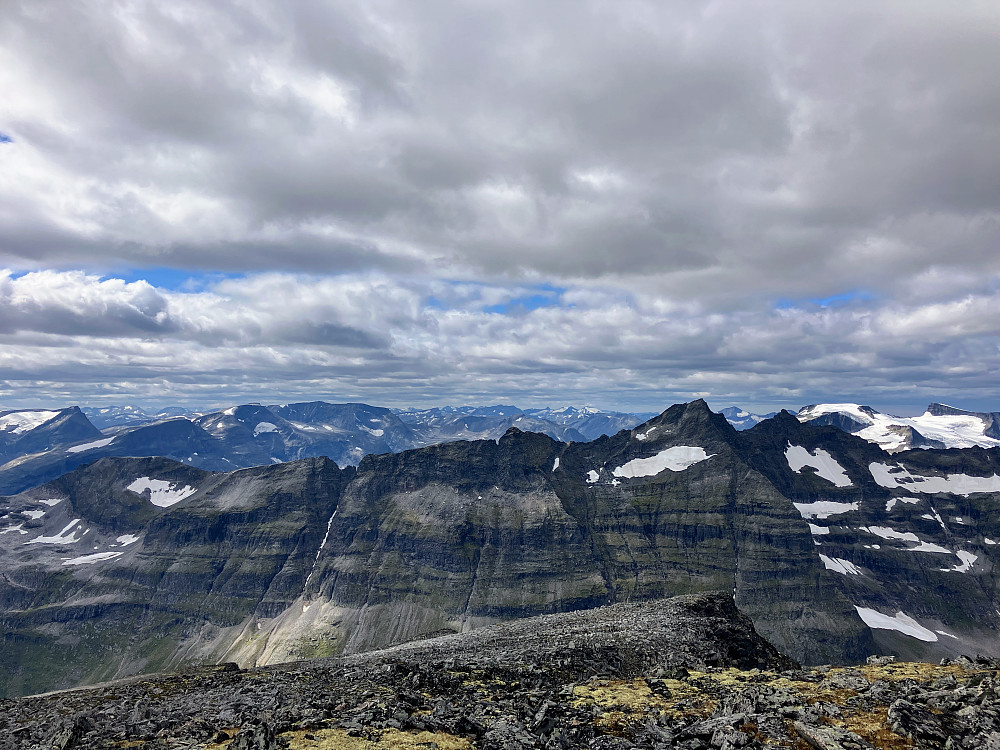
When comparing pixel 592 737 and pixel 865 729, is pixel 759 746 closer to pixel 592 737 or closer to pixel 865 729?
pixel 865 729

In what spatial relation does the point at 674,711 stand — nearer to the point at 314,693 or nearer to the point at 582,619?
the point at 314,693

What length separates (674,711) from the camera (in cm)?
3594

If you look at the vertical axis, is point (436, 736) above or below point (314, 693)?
above

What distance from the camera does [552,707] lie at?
124ft

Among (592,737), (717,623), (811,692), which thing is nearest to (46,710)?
(592,737)

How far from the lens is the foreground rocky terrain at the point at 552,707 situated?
28.9m

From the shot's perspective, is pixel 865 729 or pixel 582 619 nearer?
pixel 865 729

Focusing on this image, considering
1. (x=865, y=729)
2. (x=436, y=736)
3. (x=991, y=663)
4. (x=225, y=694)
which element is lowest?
(x=225, y=694)

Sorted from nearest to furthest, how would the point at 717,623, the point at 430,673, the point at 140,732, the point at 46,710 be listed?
the point at 140,732
the point at 430,673
the point at 46,710
the point at 717,623

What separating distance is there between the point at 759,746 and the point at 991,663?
31.8 metres

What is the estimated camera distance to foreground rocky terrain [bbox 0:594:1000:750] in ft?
94.9

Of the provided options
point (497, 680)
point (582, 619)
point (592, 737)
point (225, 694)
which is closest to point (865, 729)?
point (592, 737)

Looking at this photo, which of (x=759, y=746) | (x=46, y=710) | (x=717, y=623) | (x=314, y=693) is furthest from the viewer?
(x=717, y=623)

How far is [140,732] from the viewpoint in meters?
38.7
